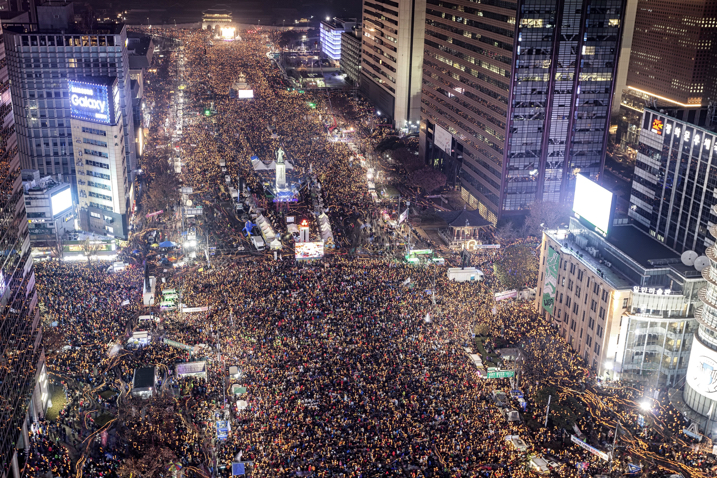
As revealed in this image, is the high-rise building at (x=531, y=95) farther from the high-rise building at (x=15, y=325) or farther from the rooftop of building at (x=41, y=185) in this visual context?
the high-rise building at (x=15, y=325)

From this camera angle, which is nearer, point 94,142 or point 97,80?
point 97,80

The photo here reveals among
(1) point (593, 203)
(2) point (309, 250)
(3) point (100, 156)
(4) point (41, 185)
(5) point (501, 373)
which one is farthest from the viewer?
(3) point (100, 156)

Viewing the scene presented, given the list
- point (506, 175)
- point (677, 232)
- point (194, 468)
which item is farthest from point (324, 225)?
point (194, 468)

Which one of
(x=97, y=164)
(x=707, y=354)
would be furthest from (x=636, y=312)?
(x=97, y=164)

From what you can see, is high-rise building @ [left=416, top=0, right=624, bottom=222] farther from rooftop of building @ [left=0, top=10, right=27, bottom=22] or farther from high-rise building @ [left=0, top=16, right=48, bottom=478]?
rooftop of building @ [left=0, top=10, right=27, bottom=22]

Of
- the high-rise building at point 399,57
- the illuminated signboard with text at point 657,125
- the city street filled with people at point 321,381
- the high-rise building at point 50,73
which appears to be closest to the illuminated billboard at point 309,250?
the city street filled with people at point 321,381

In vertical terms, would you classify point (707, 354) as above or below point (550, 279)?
above

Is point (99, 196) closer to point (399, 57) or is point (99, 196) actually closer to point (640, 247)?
point (640, 247)

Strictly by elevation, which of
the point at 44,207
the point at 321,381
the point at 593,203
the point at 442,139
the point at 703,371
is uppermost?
the point at 593,203
